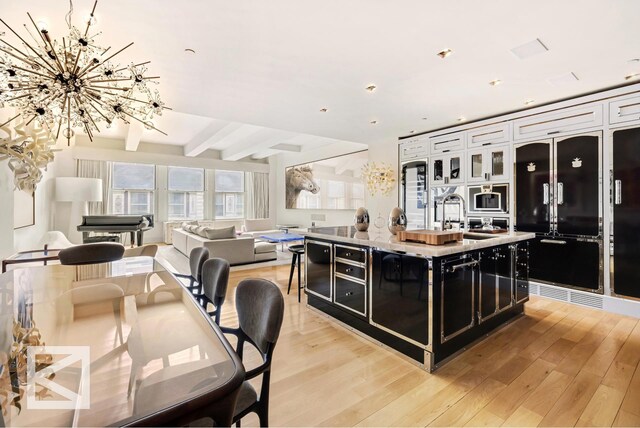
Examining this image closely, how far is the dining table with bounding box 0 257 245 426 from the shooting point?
805mm

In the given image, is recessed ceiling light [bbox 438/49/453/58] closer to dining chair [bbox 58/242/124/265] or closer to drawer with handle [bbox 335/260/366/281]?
drawer with handle [bbox 335/260/366/281]

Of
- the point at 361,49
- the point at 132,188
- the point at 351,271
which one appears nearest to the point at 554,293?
the point at 351,271

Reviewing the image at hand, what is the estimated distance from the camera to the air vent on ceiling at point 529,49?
8.19 feet

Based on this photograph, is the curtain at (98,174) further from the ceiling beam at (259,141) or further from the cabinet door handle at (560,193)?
the cabinet door handle at (560,193)

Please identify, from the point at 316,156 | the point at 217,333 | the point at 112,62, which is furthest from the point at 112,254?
the point at 316,156

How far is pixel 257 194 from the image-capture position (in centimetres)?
1063

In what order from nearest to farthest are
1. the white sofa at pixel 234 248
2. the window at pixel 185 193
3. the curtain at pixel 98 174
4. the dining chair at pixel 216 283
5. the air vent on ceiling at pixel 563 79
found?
1. the dining chair at pixel 216 283
2. the air vent on ceiling at pixel 563 79
3. the white sofa at pixel 234 248
4. the curtain at pixel 98 174
5. the window at pixel 185 193

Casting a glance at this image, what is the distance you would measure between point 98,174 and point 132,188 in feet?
2.92

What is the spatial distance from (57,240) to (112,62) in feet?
11.1

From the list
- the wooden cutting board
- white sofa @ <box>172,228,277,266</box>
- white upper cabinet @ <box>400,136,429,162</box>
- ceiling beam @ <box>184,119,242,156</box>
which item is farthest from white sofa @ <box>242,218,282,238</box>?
the wooden cutting board

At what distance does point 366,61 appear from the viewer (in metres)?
2.80

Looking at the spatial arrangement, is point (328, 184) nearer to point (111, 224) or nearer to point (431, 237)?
point (111, 224)

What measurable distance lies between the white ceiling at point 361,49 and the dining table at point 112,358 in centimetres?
195

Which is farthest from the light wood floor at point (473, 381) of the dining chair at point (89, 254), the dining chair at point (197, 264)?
the dining chair at point (89, 254)
